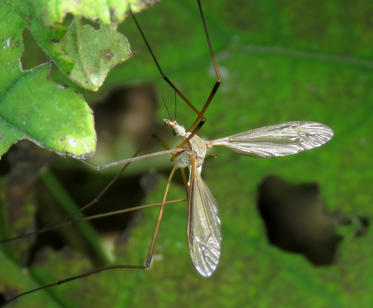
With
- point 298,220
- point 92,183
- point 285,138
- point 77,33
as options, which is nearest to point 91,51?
point 77,33

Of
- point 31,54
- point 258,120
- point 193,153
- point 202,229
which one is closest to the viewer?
point 202,229

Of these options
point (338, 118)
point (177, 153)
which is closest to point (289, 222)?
point (338, 118)

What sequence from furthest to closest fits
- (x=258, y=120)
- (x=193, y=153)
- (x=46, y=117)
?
1. (x=258, y=120)
2. (x=193, y=153)
3. (x=46, y=117)

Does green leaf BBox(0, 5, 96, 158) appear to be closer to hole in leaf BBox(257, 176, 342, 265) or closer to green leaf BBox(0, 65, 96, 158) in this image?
green leaf BBox(0, 65, 96, 158)

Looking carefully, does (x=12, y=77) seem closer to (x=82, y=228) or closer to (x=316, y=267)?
(x=82, y=228)

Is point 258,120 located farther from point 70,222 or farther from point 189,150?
point 70,222

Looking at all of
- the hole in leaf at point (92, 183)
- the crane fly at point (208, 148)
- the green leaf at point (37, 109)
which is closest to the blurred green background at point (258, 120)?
the hole in leaf at point (92, 183)
